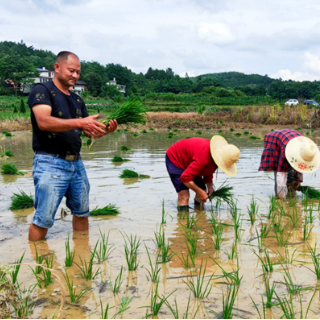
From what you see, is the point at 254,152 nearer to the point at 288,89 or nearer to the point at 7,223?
the point at 7,223

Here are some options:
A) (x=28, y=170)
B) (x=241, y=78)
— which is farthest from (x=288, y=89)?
(x=28, y=170)

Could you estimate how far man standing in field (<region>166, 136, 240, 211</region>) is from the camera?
4352 mm

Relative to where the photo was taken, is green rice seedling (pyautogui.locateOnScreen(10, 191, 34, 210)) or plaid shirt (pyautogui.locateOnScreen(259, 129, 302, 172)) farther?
plaid shirt (pyautogui.locateOnScreen(259, 129, 302, 172))

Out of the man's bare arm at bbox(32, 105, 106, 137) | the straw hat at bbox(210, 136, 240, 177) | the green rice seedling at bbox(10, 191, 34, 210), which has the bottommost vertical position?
the green rice seedling at bbox(10, 191, 34, 210)

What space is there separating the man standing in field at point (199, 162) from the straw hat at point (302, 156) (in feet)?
2.53

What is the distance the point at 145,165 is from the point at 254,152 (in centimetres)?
390

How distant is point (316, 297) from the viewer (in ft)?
8.09

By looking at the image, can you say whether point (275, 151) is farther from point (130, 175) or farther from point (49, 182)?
point (49, 182)

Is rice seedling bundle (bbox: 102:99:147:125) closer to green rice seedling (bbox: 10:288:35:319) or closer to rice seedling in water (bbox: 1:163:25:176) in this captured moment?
green rice seedling (bbox: 10:288:35:319)

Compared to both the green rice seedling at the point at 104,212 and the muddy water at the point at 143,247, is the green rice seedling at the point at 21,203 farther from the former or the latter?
the green rice seedling at the point at 104,212

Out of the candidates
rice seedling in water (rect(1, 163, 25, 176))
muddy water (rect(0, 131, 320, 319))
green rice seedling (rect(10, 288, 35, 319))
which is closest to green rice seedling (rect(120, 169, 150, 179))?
muddy water (rect(0, 131, 320, 319))

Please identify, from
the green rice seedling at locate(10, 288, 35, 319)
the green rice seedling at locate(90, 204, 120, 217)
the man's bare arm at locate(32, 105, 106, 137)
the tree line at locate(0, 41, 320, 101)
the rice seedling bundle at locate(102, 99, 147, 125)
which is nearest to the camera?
the green rice seedling at locate(10, 288, 35, 319)

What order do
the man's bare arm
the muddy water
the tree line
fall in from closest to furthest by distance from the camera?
the muddy water, the man's bare arm, the tree line

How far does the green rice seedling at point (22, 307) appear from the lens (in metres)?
2.19
